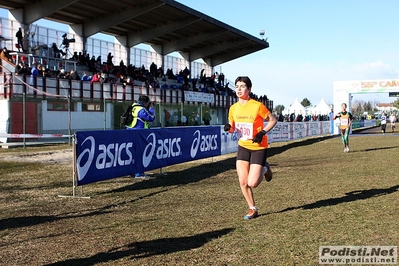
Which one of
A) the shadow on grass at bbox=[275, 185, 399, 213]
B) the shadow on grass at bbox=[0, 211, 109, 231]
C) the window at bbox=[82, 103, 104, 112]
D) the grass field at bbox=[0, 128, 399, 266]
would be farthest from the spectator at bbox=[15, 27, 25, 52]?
the shadow on grass at bbox=[275, 185, 399, 213]

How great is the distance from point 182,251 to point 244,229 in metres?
1.26

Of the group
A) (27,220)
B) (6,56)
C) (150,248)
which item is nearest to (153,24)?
(6,56)

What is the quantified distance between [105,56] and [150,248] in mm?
39350

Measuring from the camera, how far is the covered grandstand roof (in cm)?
3300

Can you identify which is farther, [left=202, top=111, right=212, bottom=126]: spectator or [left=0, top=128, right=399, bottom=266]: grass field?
[left=202, top=111, right=212, bottom=126]: spectator

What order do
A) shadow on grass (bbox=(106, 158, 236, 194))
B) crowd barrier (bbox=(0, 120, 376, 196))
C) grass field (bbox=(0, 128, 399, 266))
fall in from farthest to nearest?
shadow on grass (bbox=(106, 158, 236, 194)), crowd barrier (bbox=(0, 120, 376, 196)), grass field (bbox=(0, 128, 399, 266))

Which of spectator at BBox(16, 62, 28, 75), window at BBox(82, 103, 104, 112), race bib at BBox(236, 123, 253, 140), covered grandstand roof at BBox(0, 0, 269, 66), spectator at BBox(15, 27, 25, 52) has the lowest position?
race bib at BBox(236, 123, 253, 140)

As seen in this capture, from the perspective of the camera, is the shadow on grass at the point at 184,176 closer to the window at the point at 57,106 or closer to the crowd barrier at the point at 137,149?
the crowd barrier at the point at 137,149

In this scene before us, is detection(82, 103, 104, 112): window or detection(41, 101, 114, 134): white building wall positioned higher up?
detection(82, 103, 104, 112): window

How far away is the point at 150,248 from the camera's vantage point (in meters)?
5.42

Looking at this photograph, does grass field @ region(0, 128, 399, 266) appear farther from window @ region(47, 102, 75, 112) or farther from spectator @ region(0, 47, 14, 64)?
spectator @ region(0, 47, 14, 64)

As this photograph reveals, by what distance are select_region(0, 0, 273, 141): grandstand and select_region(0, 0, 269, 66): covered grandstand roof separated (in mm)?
70

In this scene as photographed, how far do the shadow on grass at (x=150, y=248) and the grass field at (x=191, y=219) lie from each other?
0.5 inches

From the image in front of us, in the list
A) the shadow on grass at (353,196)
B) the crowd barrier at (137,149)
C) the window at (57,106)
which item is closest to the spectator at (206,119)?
the window at (57,106)
